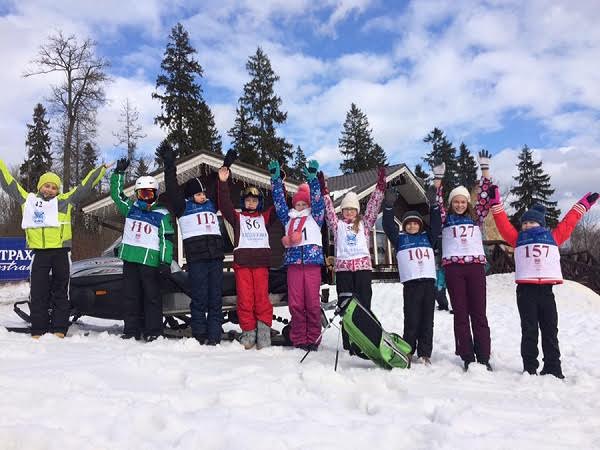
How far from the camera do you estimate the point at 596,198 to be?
15.1 ft

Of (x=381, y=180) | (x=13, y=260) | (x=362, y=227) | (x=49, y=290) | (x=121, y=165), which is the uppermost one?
(x=121, y=165)

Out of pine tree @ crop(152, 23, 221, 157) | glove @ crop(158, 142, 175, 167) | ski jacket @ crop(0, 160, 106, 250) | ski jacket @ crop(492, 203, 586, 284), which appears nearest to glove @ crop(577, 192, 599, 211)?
ski jacket @ crop(492, 203, 586, 284)

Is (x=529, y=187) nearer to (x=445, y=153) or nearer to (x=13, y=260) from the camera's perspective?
(x=445, y=153)

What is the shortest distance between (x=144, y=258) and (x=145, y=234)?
0.27 meters

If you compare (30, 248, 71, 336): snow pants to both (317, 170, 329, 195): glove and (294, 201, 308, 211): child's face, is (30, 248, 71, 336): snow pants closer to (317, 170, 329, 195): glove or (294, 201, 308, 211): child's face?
(294, 201, 308, 211): child's face

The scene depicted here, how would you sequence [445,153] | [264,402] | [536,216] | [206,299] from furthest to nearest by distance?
[445,153] → [206,299] → [536,216] → [264,402]

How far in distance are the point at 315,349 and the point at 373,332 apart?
1057mm

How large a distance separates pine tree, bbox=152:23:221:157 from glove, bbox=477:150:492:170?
101 feet

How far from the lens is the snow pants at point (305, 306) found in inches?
185

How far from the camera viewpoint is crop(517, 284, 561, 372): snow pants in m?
4.03

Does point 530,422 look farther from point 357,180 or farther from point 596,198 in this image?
point 357,180

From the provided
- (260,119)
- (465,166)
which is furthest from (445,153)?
(260,119)

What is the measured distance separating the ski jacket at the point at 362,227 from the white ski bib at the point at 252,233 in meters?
0.74

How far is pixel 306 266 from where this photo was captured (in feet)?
15.6
